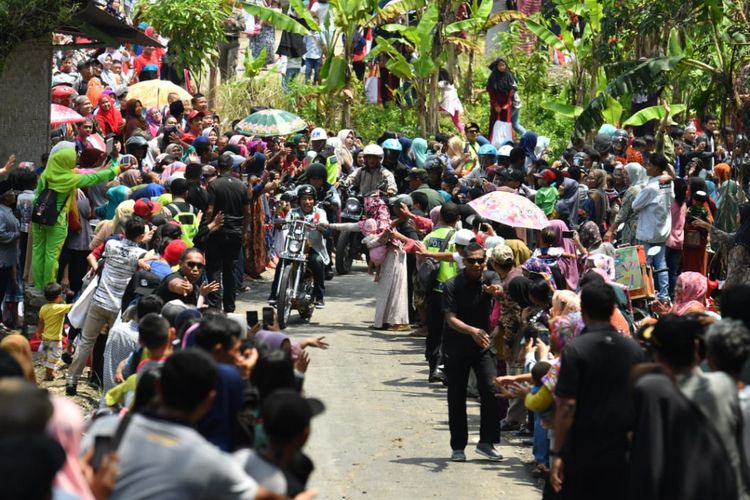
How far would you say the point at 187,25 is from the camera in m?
26.5

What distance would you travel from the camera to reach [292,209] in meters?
17.7

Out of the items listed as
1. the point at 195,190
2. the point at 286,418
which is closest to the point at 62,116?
the point at 195,190

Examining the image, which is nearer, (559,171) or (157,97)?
(559,171)

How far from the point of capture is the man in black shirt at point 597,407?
8094 millimetres

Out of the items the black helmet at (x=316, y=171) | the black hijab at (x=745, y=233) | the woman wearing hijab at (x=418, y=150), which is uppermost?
the woman wearing hijab at (x=418, y=150)

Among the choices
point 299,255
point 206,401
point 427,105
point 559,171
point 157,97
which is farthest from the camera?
point 427,105

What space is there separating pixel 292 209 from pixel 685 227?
4705 millimetres

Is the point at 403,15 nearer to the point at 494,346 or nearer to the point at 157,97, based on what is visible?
the point at 157,97

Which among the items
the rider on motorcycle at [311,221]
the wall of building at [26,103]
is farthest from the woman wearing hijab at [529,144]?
the wall of building at [26,103]

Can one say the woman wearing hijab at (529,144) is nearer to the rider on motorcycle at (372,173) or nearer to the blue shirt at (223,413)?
the rider on motorcycle at (372,173)

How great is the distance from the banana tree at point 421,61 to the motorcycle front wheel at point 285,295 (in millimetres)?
9455

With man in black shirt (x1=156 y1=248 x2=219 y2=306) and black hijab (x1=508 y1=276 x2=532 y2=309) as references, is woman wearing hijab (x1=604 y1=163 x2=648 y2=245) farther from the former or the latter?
man in black shirt (x1=156 y1=248 x2=219 y2=306)

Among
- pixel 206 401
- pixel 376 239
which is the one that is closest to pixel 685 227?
pixel 376 239

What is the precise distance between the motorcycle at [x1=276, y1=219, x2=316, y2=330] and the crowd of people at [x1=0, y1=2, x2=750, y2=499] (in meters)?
0.34
